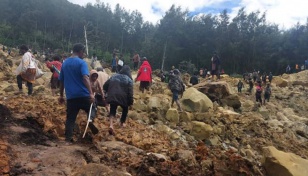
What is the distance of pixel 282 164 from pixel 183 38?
142 feet

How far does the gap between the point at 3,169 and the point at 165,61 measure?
44.9 meters

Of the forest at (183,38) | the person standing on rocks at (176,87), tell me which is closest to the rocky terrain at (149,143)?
the person standing on rocks at (176,87)

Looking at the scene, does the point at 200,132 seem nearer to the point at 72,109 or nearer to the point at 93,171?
the point at 72,109

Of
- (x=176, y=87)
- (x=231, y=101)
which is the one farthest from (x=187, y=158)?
(x=231, y=101)

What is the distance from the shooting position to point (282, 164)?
205 inches

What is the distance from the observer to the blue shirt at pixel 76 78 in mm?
4926

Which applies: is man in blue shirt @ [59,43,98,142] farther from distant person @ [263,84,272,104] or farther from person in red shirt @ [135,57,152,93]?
distant person @ [263,84,272,104]

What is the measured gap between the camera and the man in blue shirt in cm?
493

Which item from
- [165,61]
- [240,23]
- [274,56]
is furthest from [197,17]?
[274,56]

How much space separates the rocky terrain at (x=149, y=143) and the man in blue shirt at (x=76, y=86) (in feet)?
1.42

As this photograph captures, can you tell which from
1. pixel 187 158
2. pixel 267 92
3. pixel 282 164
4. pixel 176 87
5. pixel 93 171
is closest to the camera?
pixel 93 171

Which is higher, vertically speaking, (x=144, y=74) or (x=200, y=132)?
(x=144, y=74)

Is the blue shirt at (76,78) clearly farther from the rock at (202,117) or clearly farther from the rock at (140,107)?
the rock at (202,117)

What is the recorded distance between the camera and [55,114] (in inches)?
271
